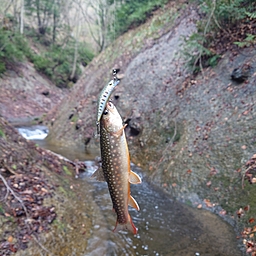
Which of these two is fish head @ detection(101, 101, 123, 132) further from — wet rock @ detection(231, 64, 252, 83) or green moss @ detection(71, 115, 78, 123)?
green moss @ detection(71, 115, 78, 123)

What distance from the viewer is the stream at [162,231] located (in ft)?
14.7

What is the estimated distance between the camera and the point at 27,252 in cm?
390

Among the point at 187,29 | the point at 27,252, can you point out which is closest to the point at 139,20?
the point at 187,29

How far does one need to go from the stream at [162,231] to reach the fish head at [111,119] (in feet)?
9.65

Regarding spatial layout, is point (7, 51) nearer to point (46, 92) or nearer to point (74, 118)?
point (46, 92)

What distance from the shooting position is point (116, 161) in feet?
7.14

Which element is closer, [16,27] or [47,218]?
[47,218]

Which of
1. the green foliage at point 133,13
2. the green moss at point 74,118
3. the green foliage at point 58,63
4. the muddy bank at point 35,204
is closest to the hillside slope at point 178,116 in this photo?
the green moss at point 74,118

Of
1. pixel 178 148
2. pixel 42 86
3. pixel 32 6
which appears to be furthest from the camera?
pixel 32 6

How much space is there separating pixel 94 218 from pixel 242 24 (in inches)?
288

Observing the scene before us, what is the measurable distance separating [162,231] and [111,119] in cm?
379

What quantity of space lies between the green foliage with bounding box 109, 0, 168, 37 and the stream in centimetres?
1080

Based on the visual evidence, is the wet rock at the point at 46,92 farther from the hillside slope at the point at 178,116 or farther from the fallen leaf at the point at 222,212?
the fallen leaf at the point at 222,212

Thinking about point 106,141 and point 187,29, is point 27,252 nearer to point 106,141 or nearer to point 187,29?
point 106,141
